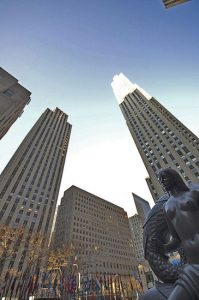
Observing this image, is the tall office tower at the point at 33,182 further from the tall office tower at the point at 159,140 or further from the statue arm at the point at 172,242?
the statue arm at the point at 172,242

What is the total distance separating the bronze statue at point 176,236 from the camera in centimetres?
229

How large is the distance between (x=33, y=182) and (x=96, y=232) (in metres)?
41.7

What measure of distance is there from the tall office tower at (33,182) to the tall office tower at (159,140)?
4091 centimetres

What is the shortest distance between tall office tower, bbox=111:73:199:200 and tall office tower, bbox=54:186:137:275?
4443 centimetres

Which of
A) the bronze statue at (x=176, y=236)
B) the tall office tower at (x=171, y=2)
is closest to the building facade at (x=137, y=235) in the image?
the tall office tower at (x=171, y=2)

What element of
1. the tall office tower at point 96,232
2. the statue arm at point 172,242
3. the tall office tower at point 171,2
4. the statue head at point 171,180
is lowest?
the statue arm at point 172,242

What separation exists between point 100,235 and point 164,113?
2647 inches

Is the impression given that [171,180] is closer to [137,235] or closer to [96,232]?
[96,232]

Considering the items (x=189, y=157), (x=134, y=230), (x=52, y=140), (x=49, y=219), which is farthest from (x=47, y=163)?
(x=134, y=230)

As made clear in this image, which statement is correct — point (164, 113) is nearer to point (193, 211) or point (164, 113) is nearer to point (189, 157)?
point (189, 157)

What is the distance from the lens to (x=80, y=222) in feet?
293

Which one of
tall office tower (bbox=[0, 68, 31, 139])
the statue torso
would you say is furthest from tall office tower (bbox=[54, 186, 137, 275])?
the statue torso

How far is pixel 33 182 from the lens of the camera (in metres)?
78.1

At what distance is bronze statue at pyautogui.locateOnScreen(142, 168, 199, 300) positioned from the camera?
2293 mm
